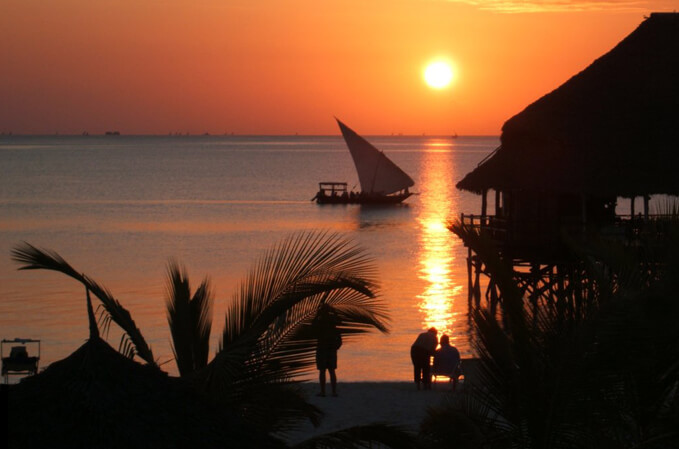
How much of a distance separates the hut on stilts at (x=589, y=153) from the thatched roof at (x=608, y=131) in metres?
0.02

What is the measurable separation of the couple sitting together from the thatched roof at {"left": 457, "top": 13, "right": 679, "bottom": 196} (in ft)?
25.9

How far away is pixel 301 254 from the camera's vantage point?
28.2 feet

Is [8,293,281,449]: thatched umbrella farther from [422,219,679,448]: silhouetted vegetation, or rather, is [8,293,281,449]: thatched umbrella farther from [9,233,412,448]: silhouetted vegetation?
[422,219,679,448]: silhouetted vegetation

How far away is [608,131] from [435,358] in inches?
400

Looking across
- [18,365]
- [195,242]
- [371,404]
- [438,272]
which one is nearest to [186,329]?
[371,404]

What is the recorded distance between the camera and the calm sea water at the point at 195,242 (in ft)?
91.8

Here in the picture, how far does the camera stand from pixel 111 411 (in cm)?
674

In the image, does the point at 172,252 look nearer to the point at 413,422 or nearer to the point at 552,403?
the point at 413,422

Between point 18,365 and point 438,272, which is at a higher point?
point 18,365

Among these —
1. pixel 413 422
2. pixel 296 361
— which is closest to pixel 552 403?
pixel 296 361

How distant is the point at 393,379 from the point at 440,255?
1219 inches

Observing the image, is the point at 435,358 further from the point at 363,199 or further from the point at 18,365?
the point at 363,199

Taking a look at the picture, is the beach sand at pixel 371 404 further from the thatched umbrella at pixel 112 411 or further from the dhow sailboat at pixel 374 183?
the dhow sailboat at pixel 374 183

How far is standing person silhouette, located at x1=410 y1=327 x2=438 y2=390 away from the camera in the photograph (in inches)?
701
